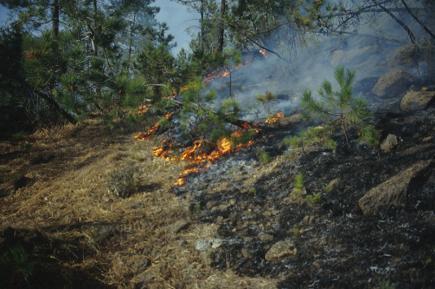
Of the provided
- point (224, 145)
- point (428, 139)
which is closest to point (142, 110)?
point (224, 145)

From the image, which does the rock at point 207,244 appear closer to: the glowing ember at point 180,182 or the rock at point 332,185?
the rock at point 332,185

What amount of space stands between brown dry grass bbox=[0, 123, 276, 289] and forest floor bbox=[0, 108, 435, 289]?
0.08ft

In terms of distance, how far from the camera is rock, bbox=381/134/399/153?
19.7 feet

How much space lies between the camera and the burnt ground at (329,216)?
154 inches

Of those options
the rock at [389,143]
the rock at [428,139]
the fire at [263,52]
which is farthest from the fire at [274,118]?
the fire at [263,52]

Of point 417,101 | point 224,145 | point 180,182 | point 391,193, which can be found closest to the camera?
point 391,193

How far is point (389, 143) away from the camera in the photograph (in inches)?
238

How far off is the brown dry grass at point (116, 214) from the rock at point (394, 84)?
17.5 ft

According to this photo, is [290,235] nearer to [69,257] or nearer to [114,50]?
[69,257]

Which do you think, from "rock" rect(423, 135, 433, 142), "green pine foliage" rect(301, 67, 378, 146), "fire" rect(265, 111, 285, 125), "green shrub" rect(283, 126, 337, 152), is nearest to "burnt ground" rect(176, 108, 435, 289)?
"rock" rect(423, 135, 433, 142)

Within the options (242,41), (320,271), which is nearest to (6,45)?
(242,41)

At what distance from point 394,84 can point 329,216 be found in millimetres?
5754

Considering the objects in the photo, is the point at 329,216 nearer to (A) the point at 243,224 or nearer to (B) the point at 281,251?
(B) the point at 281,251

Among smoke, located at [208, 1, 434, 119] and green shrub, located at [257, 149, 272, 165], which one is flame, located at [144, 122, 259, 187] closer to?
green shrub, located at [257, 149, 272, 165]
